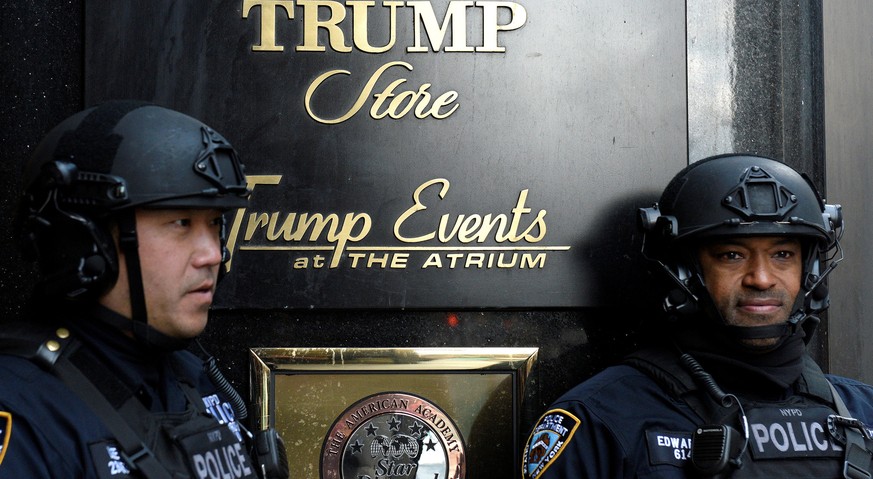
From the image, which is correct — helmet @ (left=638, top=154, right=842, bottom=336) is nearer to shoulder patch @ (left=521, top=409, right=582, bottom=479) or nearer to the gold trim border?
shoulder patch @ (left=521, top=409, right=582, bottom=479)

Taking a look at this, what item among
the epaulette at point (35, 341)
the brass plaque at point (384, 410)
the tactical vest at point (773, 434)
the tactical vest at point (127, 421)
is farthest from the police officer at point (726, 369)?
the epaulette at point (35, 341)

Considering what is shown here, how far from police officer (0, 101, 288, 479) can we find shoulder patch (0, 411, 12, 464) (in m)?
0.05

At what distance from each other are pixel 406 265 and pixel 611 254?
2.27 ft

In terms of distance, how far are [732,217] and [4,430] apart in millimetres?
2119

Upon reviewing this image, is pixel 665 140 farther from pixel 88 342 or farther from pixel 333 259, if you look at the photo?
pixel 88 342

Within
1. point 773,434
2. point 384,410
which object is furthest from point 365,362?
point 773,434

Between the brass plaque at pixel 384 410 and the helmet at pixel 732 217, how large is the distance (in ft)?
2.15

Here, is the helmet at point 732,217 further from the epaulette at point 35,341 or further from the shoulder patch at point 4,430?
the shoulder patch at point 4,430

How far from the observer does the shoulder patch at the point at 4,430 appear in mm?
2252

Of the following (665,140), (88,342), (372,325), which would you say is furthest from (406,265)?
(88,342)

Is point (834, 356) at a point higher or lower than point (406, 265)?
lower

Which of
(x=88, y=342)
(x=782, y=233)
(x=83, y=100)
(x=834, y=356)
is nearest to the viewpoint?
(x=88, y=342)

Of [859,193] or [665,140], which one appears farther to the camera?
[859,193]

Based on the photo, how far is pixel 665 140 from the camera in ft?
12.3
